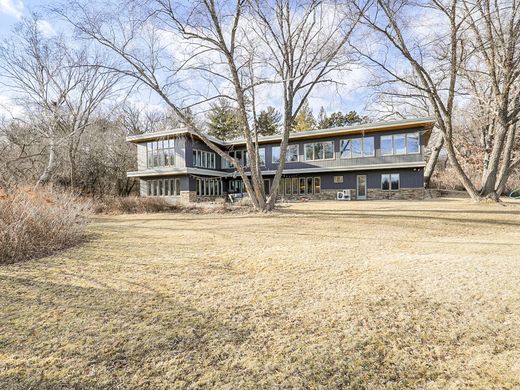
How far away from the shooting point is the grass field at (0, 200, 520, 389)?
89.2 inches

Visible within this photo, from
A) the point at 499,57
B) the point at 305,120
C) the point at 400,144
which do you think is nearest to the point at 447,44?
the point at 499,57

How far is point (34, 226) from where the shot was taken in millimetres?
6551

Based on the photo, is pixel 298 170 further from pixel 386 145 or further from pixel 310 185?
pixel 386 145

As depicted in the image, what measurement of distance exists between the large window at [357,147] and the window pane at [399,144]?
1534 millimetres

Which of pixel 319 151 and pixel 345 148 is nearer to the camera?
pixel 345 148

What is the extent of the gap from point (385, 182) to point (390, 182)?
0.34 meters

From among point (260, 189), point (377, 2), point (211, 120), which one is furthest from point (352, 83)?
point (211, 120)

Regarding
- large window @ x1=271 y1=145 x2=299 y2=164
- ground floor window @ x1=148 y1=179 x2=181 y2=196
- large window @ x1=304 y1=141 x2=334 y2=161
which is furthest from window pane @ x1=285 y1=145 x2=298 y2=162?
ground floor window @ x1=148 y1=179 x2=181 y2=196

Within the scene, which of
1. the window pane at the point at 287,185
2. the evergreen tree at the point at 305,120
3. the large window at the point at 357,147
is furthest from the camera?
the evergreen tree at the point at 305,120

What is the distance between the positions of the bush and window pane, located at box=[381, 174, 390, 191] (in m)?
19.8

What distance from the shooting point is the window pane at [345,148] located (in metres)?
22.7

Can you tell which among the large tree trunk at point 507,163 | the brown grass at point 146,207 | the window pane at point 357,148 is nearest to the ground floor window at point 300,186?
the window pane at point 357,148

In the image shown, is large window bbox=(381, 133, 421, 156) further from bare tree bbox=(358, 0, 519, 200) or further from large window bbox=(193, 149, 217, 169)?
large window bbox=(193, 149, 217, 169)

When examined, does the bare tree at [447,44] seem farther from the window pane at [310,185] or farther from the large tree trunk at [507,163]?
the window pane at [310,185]
